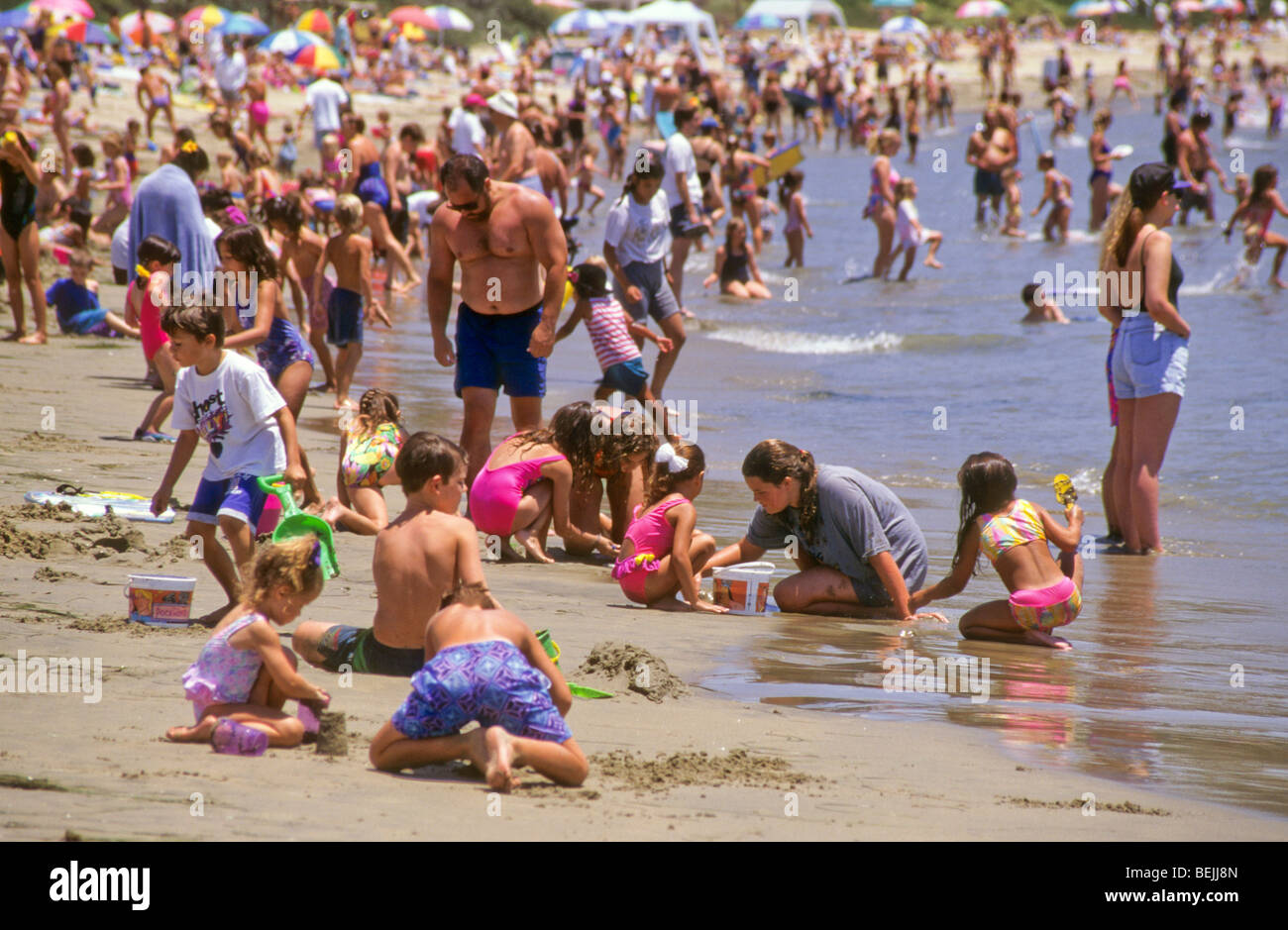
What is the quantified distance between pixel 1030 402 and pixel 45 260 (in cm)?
999

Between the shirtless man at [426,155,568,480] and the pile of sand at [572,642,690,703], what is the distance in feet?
7.57

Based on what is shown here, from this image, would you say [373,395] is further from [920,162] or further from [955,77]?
[955,77]

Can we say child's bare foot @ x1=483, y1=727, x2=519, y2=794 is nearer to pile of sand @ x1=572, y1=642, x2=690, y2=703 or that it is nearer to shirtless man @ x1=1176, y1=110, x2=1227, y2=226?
pile of sand @ x1=572, y1=642, x2=690, y2=703

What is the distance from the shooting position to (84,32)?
31297 millimetres

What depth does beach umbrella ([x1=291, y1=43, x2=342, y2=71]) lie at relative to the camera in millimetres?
33312

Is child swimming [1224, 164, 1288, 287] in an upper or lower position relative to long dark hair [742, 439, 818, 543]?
upper

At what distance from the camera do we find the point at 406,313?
15.6m

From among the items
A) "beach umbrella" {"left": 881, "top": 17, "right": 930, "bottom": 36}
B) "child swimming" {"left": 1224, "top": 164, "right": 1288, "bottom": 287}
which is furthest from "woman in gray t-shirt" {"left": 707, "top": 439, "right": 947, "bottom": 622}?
"beach umbrella" {"left": 881, "top": 17, "right": 930, "bottom": 36}

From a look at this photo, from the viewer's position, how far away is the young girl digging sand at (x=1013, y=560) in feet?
18.7

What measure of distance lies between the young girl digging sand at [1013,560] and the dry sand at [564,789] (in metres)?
0.90

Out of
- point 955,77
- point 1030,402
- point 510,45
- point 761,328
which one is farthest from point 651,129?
point 1030,402

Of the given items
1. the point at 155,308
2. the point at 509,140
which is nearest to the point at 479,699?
the point at 155,308

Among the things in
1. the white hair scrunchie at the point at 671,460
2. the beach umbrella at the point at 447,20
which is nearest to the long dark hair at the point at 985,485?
→ the white hair scrunchie at the point at 671,460

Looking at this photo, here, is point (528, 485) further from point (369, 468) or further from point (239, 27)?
point (239, 27)
